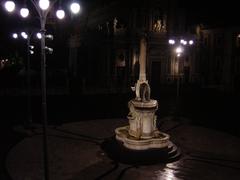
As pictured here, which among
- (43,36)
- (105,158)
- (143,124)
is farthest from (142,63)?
(43,36)

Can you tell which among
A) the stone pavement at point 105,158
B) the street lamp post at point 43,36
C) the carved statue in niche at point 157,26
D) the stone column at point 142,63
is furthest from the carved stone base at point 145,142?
the carved statue in niche at point 157,26

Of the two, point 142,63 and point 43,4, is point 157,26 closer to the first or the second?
point 142,63

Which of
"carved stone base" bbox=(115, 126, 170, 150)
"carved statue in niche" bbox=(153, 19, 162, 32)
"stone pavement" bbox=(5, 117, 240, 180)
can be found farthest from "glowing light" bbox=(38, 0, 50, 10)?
"carved statue in niche" bbox=(153, 19, 162, 32)

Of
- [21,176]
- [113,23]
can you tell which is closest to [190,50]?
[113,23]

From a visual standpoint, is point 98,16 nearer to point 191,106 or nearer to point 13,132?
point 191,106

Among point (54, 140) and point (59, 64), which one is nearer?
point (54, 140)

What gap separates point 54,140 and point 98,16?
96.3 ft

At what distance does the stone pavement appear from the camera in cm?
1180

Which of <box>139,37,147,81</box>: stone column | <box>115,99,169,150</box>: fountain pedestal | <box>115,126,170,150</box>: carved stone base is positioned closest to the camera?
<box>115,126,170,150</box>: carved stone base

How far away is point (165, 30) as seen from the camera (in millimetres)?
39500

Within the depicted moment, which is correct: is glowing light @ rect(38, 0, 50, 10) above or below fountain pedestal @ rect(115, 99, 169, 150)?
above

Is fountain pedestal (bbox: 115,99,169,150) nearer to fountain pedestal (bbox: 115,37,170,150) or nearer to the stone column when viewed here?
fountain pedestal (bbox: 115,37,170,150)

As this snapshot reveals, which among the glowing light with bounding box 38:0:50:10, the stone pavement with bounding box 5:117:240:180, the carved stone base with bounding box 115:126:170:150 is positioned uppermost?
the glowing light with bounding box 38:0:50:10

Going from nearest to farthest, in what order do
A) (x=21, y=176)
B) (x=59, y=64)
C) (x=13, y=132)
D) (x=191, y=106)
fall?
(x=21, y=176) < (x=13, y=132) < (x=191, y=106) < (x=59, y=64)
